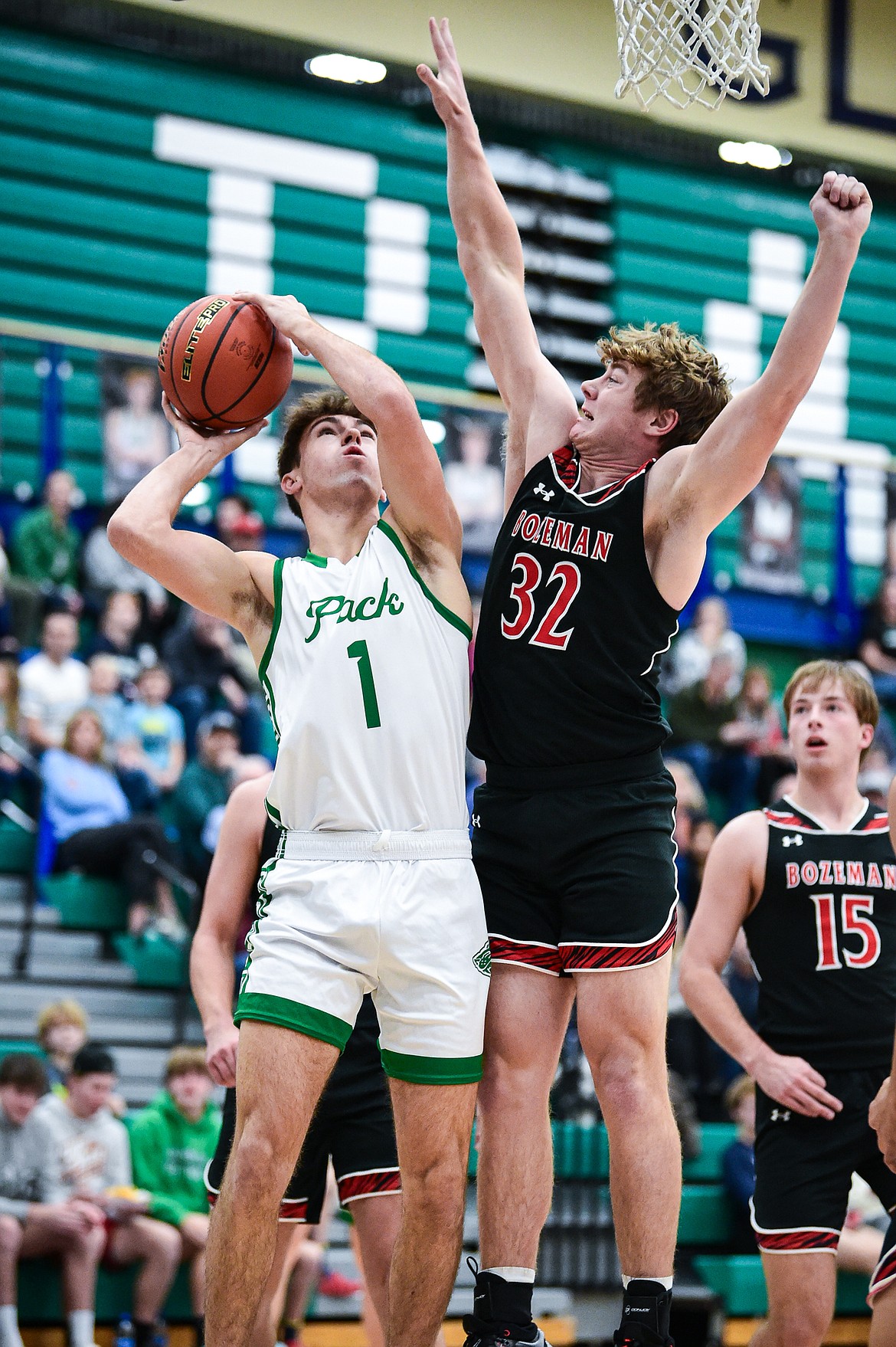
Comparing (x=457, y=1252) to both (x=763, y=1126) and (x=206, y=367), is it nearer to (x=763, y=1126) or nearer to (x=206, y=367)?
(x=763, y=1126)

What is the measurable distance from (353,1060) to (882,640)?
9.93 meters

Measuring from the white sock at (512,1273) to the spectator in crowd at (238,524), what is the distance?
22.5ft

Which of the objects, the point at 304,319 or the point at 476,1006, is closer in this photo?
the point at 476,1006

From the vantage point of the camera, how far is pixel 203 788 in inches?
368

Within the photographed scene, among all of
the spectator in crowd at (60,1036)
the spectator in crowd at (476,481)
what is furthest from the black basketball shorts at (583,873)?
the spectator in crowd at (476,481)

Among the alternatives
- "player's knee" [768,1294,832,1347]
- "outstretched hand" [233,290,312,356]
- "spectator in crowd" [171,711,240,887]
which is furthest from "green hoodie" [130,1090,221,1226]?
"outstretched hand" [233,290,312,356]

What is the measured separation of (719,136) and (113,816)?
939 centimetres

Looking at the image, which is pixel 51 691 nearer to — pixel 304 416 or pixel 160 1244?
pixel 160 1244

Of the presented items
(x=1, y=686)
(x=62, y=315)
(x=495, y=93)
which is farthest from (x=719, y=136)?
(x=1, y=686)

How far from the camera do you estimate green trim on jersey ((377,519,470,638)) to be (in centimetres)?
413

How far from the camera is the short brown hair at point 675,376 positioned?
429 cm

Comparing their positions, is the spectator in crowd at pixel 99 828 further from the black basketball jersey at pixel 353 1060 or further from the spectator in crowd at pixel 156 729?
the black basketball jersey at pixel 353 1060

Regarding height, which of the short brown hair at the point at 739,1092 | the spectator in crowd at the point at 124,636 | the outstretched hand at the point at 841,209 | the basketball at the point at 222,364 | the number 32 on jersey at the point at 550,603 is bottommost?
the short brown hair at the point at 739,1092

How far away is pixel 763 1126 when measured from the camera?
5.12 metres
